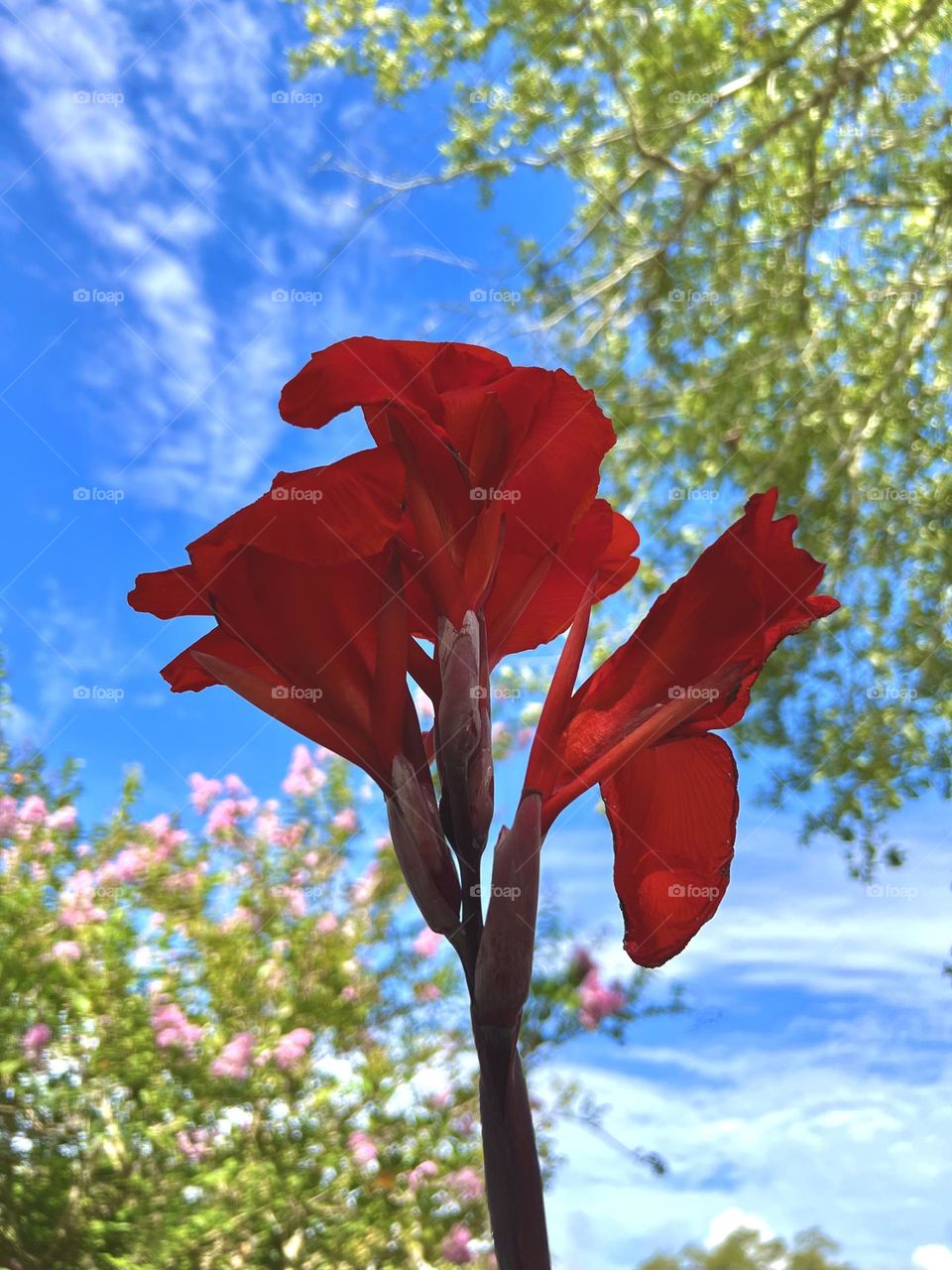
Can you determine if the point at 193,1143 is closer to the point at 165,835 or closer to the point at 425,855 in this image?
the point at 165,835

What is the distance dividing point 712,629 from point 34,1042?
245 centimetres

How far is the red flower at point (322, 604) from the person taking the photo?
0.45 m

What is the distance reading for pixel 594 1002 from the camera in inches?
119

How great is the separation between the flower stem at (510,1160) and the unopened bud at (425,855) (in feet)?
0.15

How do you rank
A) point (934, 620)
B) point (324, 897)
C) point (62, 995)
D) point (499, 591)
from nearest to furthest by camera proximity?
point (499, 591) < point (62, 995) < point (324, 897) < point (934, 620)

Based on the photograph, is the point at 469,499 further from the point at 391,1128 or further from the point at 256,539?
the point at 391,1128

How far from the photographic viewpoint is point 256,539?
46cm

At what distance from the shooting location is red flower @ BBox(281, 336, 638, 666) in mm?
470

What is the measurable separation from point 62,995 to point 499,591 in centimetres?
245

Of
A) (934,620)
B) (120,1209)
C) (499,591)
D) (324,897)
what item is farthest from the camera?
(934,620)

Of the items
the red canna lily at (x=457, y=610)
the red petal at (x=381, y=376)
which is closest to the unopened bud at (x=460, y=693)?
the red canna lily at (x=457, y=610)

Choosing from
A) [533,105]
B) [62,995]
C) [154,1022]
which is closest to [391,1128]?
[154,1022]

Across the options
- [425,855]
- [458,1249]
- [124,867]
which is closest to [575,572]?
[425,855]

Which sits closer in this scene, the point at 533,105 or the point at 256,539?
Answer: the point at 256,539
